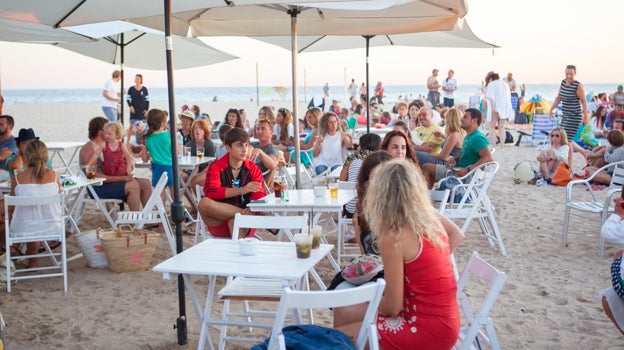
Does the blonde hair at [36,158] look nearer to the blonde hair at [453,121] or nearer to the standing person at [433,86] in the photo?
the blonde hair at [453,121]

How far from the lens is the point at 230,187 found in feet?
16.7

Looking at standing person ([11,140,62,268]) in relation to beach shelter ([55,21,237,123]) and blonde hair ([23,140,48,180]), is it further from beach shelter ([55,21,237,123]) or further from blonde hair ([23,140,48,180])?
beach shelter ([55,21,237,123])

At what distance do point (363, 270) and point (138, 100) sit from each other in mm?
10745

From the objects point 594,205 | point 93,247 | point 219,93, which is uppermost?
point 219,93

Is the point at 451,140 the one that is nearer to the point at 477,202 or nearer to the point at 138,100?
the point at 477,202

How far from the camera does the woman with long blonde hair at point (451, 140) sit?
23.8 feet

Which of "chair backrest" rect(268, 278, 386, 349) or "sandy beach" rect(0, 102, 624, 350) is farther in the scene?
"sandy beach" rect(0, 102, 624, 350)

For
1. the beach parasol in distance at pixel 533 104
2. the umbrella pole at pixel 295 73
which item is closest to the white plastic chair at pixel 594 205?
the umbrella pole at pixel 295 73

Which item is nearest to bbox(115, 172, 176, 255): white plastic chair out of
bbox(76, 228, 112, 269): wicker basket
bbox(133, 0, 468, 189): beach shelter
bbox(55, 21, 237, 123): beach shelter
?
bbox(76, 228, 112, 269): wicker basket

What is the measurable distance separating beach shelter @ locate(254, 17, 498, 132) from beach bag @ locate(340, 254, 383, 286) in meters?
4.36

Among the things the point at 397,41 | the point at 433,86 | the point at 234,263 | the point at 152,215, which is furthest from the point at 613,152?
the point at 433,86

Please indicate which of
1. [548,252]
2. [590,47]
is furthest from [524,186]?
[590,47]

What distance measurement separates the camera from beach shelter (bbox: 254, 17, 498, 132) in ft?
25.4

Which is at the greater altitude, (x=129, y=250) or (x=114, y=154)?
(x=114, y=154)
